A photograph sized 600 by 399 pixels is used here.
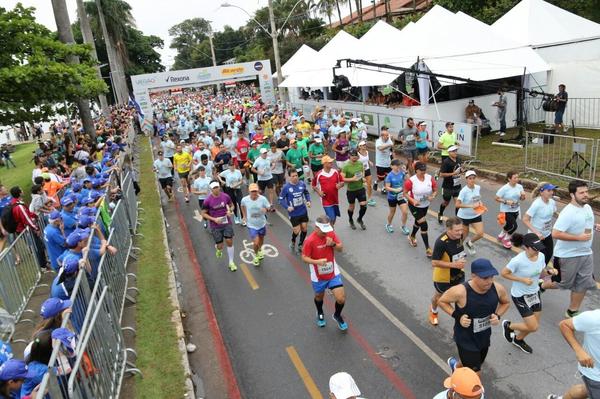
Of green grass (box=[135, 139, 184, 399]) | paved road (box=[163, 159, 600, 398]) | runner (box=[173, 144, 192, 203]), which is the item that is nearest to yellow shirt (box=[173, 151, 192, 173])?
runner (box=[173, 144, 192, 203])

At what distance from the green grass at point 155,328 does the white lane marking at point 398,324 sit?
3.10 meters

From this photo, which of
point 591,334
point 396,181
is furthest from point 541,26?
point 591,334

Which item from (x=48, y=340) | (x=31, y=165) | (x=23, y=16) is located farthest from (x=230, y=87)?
(x=48, y=340)

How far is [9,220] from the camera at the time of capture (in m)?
9.12

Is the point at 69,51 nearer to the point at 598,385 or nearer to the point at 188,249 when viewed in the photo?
the point at 188,249

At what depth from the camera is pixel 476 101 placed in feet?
68.1

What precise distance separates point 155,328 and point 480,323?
4747mm

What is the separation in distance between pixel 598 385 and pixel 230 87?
73397mm

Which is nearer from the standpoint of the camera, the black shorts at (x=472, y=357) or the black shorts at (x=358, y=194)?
the black shorts at (x=472, y=357)

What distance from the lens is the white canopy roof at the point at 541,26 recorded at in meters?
20.1

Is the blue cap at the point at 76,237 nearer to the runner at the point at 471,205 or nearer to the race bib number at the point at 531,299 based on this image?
the race bib number at the point at 531,299

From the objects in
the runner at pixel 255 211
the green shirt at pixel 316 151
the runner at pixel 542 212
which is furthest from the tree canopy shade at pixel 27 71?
the runner at pixel 542 212

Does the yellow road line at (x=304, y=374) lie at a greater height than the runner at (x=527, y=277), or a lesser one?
lesser

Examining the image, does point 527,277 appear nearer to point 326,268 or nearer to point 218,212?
point 326,268
